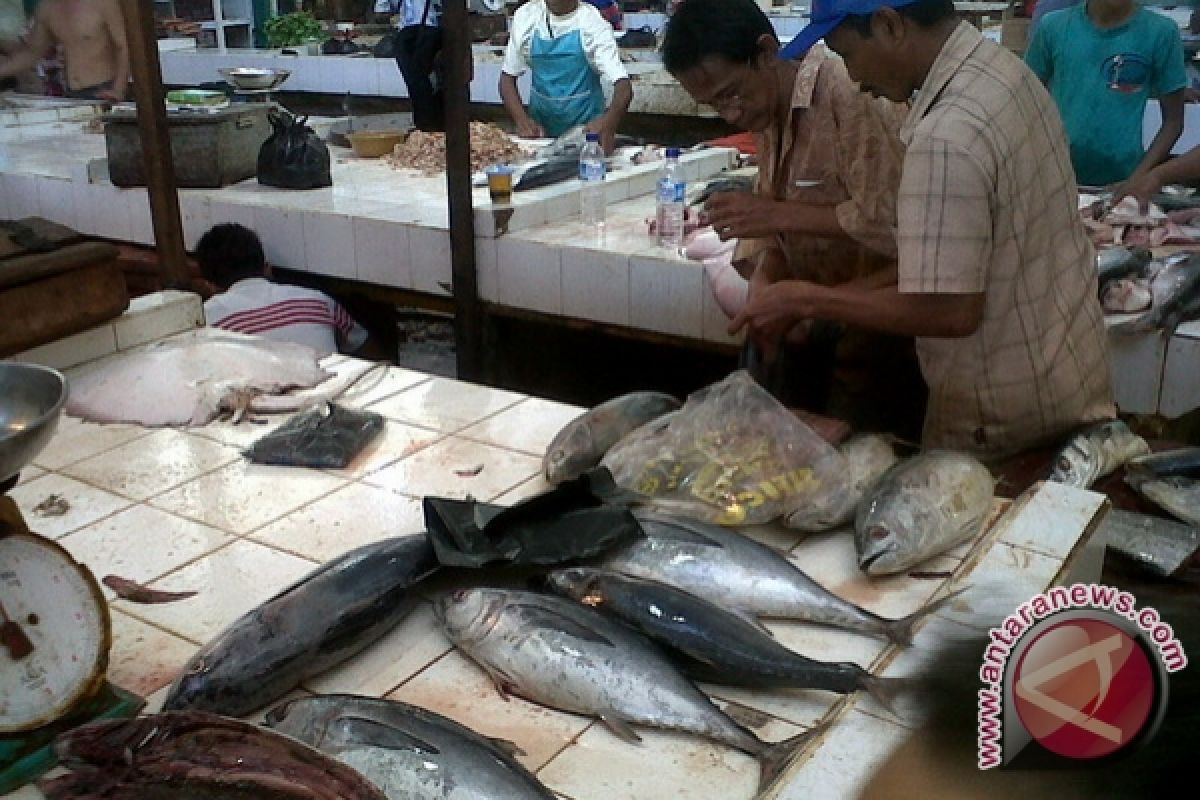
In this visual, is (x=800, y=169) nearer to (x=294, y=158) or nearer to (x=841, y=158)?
(x=841, y=158)

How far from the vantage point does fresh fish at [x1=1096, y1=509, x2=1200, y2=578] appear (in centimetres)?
241

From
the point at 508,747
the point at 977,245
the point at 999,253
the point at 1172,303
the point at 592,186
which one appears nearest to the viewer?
the point at 508,747

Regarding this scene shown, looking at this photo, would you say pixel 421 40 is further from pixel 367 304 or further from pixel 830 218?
pixel 830 218

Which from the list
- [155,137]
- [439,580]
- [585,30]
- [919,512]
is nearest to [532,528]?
[439,580]

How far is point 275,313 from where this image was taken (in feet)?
16.7

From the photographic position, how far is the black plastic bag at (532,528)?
2.21 meters

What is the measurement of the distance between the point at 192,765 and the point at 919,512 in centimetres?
152

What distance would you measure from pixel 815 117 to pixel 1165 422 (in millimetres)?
1811

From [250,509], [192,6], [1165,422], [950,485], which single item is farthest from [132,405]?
[192,6]

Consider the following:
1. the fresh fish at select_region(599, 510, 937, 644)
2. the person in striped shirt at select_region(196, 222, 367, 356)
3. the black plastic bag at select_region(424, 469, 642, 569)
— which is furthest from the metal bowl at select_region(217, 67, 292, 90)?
the fresh fish at select_region(599, 510, 937, 644)

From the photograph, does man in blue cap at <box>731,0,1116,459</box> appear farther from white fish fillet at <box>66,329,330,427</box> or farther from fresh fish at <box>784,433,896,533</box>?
white fish fillet at <box>66,329,330,427</box>

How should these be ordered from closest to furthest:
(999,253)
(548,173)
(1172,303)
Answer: (999,253) < (1172,303) < (548,173)

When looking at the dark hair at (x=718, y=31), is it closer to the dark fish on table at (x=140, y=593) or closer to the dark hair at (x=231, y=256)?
the dark fish on table at (x=140, y=593)

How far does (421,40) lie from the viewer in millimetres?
6406
